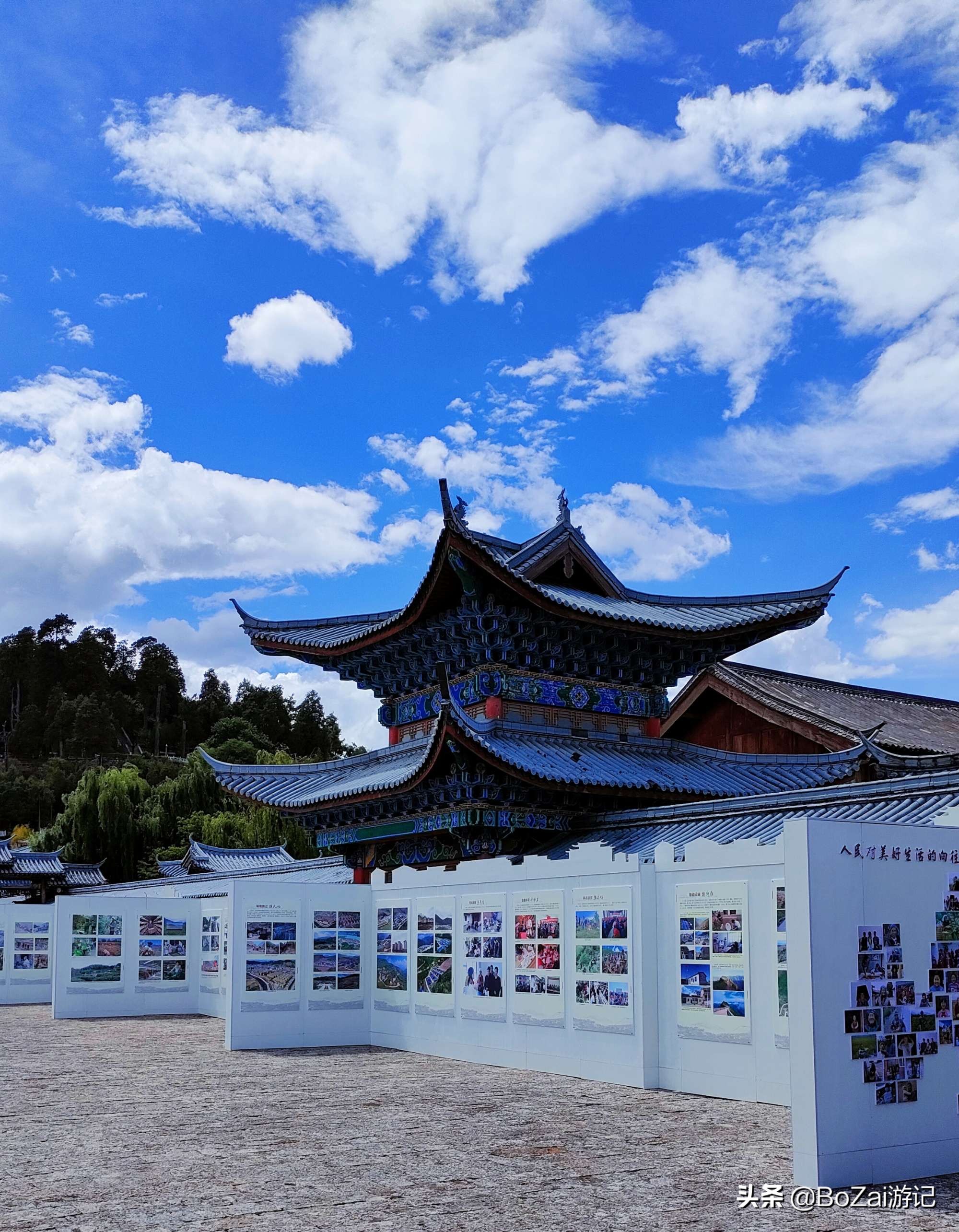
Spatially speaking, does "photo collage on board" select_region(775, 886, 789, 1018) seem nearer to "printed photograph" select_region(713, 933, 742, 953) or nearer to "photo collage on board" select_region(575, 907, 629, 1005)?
"printed photograph" select_region(713, 933, 742, 953)

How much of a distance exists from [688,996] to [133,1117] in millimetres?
5639

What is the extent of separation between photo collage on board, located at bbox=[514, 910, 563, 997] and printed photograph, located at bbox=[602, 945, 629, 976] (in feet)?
2.75

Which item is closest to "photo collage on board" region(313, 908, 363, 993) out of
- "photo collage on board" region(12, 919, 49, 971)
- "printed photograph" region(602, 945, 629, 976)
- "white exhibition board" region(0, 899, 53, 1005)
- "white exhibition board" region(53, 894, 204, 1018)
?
"printed photograph" region(602, 945, 629, 976)

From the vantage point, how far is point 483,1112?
11.4 m

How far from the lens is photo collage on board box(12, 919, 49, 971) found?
30.8 meters

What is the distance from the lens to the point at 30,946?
103ft

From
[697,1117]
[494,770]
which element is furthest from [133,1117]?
[494,770]

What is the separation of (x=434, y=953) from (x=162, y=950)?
40.1 ft

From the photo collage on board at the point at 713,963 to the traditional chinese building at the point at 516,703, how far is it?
17.1 feet

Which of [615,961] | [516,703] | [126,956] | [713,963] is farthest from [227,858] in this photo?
[713,963]

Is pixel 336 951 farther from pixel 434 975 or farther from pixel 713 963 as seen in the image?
pixel 713 963

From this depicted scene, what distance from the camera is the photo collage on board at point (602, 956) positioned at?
44.0ft

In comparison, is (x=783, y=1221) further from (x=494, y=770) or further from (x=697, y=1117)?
(x=494, y=770)

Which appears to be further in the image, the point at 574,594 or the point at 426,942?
the point at 574,594
